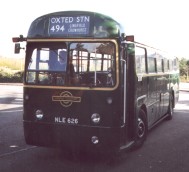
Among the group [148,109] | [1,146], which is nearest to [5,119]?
[1,146]

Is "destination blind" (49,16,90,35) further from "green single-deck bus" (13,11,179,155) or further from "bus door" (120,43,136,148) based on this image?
"bus door" (120,43,136,148)

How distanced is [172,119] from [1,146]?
7399mm

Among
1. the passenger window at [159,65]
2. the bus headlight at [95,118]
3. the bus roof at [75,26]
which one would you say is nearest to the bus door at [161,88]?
the passenger window at [159,65]

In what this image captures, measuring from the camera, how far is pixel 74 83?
7.46m

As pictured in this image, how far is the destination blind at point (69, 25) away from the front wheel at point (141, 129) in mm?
2851

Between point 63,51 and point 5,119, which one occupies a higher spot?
point 63,51

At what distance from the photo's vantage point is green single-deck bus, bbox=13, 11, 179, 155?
728 cm

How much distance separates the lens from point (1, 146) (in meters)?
9.21

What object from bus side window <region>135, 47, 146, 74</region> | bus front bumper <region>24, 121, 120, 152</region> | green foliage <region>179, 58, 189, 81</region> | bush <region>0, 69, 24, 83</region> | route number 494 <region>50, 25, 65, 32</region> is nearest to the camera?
bus front bumper <region>24, 121, 120, 152</region>

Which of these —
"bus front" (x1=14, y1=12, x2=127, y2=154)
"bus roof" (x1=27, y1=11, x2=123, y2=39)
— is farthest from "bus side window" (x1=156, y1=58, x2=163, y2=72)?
"bus front" (x1=14, y1=12, x2=127, y2=154)

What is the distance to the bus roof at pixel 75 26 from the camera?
729 centimetres

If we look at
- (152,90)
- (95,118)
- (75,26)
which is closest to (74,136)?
(95,118)

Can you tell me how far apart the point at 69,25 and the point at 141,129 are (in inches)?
134

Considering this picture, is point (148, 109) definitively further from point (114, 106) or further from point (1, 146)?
point (1, 146)
